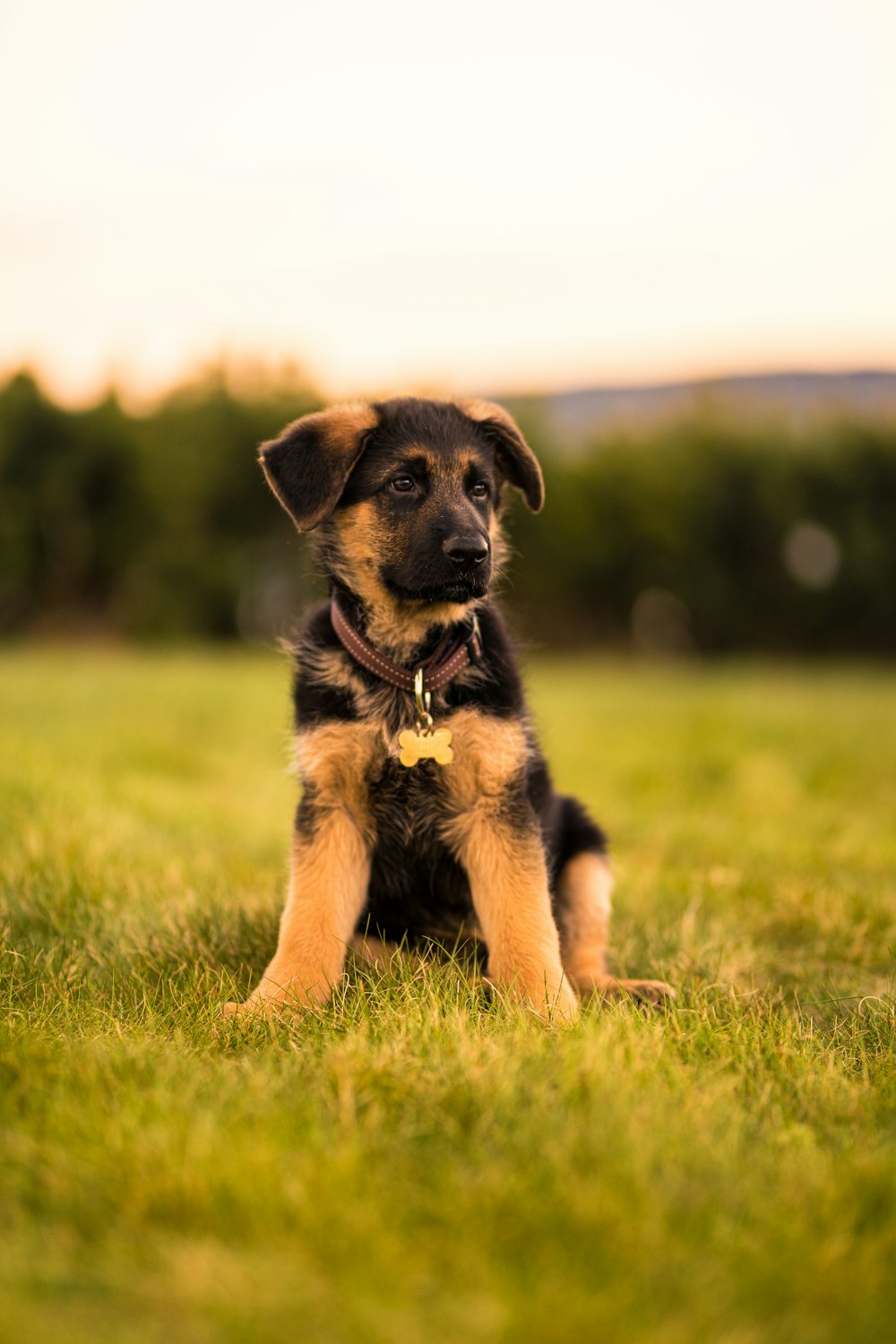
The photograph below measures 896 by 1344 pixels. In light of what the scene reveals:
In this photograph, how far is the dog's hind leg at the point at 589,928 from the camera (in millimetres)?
4375

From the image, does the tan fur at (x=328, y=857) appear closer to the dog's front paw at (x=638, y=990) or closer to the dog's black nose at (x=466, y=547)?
the dog's black nose at (x=466, y=547)

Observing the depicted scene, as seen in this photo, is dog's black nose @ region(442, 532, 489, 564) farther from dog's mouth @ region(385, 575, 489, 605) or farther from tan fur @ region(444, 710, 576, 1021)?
tan fur @ region(444, 710, 576, 1021)

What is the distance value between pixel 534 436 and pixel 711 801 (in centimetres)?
2597

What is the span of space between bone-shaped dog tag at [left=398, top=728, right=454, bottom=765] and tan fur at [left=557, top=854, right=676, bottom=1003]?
0.99 metres

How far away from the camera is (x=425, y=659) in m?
4.45

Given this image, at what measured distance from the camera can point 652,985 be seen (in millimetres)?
4367

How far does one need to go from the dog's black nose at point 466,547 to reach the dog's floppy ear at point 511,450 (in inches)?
31.2

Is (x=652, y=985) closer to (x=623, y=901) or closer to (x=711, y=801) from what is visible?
(x=623, y=901)

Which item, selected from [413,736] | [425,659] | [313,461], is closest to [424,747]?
[413,736]

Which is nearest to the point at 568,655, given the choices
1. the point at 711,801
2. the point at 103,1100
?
the point at 711,801

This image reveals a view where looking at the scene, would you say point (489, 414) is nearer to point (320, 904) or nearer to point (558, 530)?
point (320, 904)

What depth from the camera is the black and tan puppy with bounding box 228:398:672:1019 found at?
4141 mm

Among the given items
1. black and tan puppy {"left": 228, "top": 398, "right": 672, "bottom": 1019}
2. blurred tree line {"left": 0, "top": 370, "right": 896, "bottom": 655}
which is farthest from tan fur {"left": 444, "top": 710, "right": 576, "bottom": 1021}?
blurred tree line {"left": 0, "top": 370, "right": 896, "bottom": 655}

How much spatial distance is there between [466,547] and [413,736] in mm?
667
